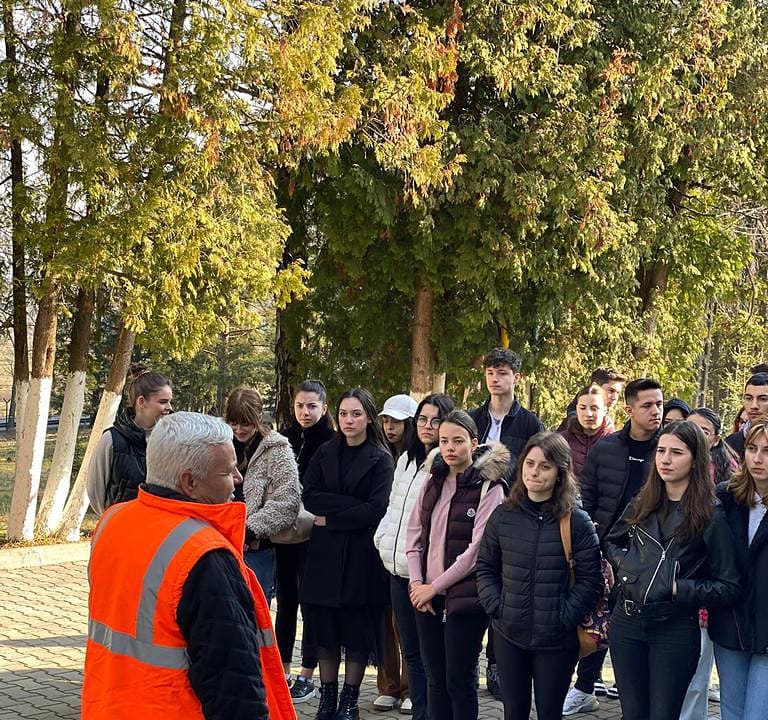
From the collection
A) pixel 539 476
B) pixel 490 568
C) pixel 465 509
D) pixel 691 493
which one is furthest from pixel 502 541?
pixel 691 493

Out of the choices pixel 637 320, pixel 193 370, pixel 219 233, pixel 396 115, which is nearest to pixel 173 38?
pixel 219 233

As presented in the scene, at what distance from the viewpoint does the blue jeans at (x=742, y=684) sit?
5.00 m

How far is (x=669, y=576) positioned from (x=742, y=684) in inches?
23.3

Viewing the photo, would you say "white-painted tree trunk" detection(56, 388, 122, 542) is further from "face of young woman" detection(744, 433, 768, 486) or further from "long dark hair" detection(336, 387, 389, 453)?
"face of young woman" detection(744, 433, 768, 486)

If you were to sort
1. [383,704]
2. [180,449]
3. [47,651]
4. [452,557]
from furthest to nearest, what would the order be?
[47,651]
[383,704]
[452,557]
[180,449]

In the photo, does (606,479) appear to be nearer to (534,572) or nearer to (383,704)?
(534,572)

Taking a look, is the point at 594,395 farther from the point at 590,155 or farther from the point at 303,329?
the point at 303,329

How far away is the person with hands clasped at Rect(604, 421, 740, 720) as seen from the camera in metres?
5.14

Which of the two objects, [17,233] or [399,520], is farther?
[17,233]

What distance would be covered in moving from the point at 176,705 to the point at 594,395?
499 centimetres

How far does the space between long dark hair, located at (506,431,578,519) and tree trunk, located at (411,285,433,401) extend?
40.9ft

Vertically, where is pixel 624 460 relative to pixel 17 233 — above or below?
below

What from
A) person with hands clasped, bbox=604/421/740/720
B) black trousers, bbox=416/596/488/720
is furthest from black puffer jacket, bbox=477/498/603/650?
black trousers, bbox=416/596/488/720

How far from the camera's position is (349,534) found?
6.91 meters
